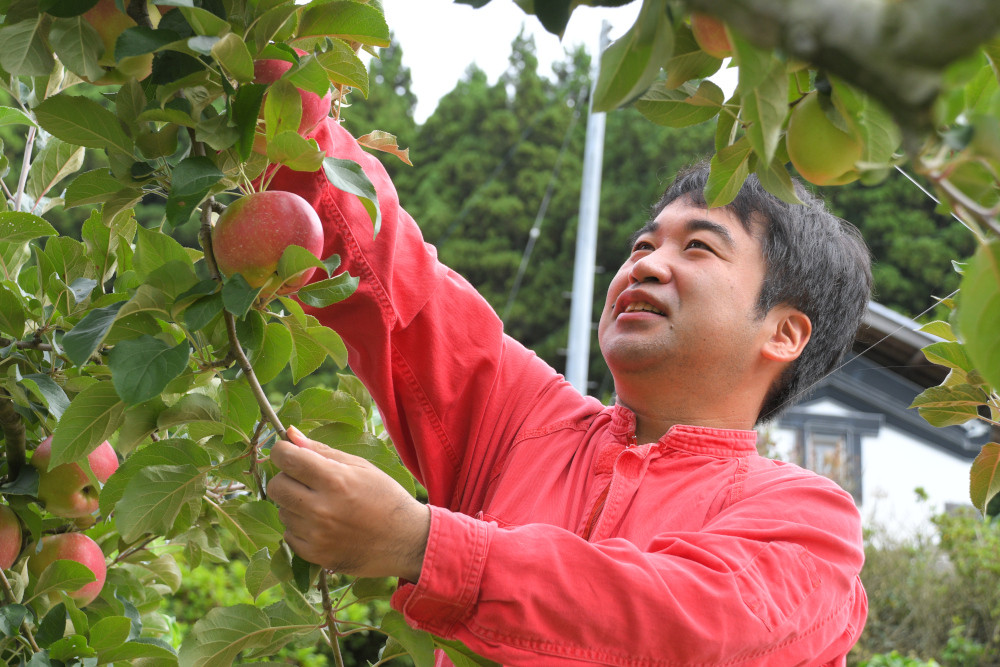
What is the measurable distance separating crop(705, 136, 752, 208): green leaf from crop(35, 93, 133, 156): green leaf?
17.2 inches

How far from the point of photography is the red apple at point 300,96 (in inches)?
27.5

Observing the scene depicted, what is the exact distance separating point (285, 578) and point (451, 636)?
0.15m

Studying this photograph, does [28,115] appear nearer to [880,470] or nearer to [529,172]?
[880,470]

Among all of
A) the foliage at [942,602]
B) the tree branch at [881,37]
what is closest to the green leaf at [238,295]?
the tree branch at [881,37]

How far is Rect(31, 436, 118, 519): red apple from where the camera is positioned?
945mm

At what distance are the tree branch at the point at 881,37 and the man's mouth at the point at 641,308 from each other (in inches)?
33.4

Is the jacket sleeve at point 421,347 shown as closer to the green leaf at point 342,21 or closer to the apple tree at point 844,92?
the green leaf at point 342,21

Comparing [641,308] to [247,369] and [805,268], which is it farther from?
[247,369]

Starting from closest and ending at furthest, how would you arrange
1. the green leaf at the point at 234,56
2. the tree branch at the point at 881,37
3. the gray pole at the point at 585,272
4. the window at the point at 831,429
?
1. the tree branch at the point at 881,37
2. the green leaf at the point at 234,56
3. the gray pole at the point at 585,272
4. the window at the point at 831,429

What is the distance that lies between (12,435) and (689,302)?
770 millimetres

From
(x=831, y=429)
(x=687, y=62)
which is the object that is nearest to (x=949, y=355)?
(x=687, y=62)

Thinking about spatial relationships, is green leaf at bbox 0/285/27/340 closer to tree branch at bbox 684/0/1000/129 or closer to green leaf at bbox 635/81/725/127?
green leaf at bbox 635/81/725/127

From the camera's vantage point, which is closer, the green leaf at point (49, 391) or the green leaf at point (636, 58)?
the green leaf at point (636, 58)

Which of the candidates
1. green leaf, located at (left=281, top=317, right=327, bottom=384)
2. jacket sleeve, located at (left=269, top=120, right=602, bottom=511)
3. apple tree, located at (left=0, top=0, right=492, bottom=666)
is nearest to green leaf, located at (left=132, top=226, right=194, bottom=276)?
apple tree, located at (left=0, top=0, right=492, bottom=666)
